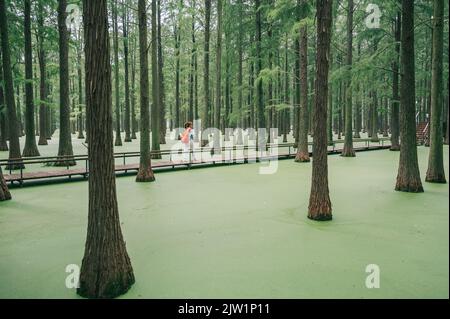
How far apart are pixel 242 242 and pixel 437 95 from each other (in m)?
8.53

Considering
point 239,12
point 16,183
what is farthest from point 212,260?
point 239,12

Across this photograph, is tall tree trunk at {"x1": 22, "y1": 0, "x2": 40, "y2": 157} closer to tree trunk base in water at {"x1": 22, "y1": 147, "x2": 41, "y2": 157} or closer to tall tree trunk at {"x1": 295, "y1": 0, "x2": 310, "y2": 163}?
tree trunk base in water at {"x1": 22, "y1": 147, "x2": 41, "y2": 157}

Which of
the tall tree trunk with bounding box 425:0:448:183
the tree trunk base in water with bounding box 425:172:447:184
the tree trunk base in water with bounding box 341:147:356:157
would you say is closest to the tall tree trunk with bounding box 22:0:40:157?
the tall tree trunk with bounding box 425:0:448:183

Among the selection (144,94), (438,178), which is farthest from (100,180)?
(438,178)

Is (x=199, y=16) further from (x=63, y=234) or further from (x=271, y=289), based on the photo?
(x=271, y=289)

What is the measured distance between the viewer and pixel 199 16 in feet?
77.5

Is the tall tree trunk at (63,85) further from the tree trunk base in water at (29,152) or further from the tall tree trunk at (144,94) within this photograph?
the tall tree trunk at (144,94)

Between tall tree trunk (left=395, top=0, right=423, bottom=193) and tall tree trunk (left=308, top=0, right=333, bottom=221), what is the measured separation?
4.12 meters

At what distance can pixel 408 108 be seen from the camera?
31.9 feet

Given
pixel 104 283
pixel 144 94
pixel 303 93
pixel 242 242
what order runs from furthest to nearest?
pixel 303 93 < pixel 144 94 < pixel 242 242 < pixel 104 283

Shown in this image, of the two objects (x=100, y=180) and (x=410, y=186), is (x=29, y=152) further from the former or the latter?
(x=410, y=186)

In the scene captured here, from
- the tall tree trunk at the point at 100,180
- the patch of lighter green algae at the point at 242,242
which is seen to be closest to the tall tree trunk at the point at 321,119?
the patch of lighter green algae at the point at 242,242

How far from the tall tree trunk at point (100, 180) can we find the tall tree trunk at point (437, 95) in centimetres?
1018
